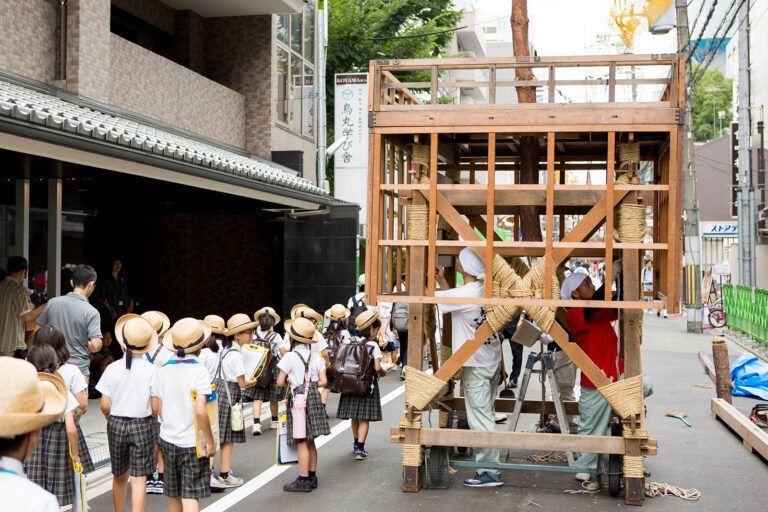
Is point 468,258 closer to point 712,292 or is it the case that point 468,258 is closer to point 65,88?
point 65,88

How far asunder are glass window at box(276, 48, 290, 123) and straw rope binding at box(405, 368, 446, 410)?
1218 centimetres

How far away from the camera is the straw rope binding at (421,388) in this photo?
278 inches

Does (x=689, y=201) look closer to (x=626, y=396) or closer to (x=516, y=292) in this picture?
(x=626, y=396)

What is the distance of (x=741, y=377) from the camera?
1310cm

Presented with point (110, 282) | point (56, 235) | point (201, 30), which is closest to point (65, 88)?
point (56, 235)

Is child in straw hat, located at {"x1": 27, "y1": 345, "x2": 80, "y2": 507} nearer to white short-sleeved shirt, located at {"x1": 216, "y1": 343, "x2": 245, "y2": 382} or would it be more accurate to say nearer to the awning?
white short-sleeved shirt, located at {"x1": 216, "y1": 343, "x2": 245, "y2": 382}

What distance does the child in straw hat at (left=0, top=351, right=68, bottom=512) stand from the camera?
8.09 feet

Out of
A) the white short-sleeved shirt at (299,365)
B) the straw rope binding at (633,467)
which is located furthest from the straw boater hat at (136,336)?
the straw rope binding at (633,467)

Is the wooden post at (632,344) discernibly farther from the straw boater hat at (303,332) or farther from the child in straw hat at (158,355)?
the child in straw hat at (158,355)

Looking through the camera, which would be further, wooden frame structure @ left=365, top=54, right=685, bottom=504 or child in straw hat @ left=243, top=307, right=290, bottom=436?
child in straw hat @ left=243, top=307, right=290, bottom=436

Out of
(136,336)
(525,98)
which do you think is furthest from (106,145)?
(525,98)

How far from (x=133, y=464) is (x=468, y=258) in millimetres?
3361

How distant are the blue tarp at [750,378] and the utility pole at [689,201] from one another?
9.67 meters

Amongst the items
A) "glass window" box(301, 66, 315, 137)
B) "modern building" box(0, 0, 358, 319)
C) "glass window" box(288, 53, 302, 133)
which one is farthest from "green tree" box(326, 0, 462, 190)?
"glass window" box(288, 53, 302, 133)
